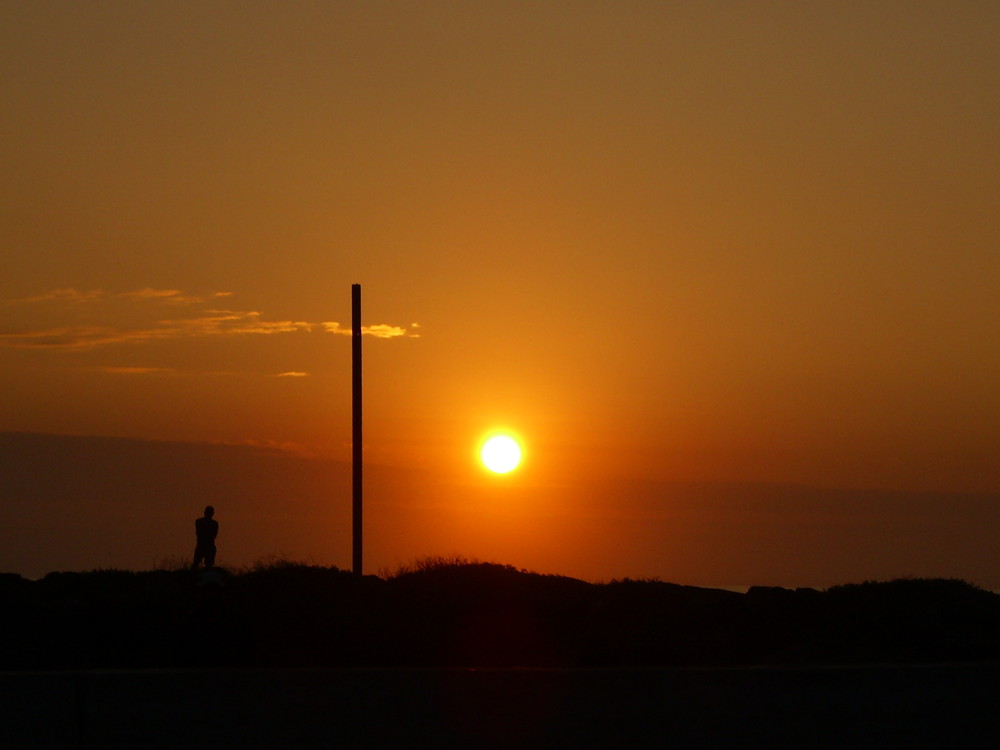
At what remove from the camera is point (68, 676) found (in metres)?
8.58

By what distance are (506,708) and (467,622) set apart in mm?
12076

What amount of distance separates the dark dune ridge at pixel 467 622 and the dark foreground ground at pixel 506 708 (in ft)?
31.8

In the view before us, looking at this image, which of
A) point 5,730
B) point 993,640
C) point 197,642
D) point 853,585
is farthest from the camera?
point 853,585

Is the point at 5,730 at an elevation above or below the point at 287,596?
below

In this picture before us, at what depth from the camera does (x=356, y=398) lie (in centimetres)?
2839

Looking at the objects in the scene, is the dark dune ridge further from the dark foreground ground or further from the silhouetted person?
the dark foreground ground

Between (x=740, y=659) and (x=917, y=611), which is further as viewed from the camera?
(x=917, y=611)

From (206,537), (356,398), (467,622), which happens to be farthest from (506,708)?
(356,398)

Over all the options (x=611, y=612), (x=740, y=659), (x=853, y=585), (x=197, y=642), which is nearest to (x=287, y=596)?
(x=197, y=642)

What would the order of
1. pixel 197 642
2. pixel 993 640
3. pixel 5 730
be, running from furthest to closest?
1. pixel 993 640
2. pixel 197 642
3. pixel 5 730

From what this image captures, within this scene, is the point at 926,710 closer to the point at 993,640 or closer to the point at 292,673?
the point at 292,673

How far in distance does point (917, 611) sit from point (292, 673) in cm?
1527

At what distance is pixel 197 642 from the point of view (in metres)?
18.8

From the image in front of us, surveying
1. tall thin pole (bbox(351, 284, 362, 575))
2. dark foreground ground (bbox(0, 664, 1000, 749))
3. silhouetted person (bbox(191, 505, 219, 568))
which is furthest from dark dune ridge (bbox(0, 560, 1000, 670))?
dark foreground ground (bbox(0, 664, 1000, 749))
